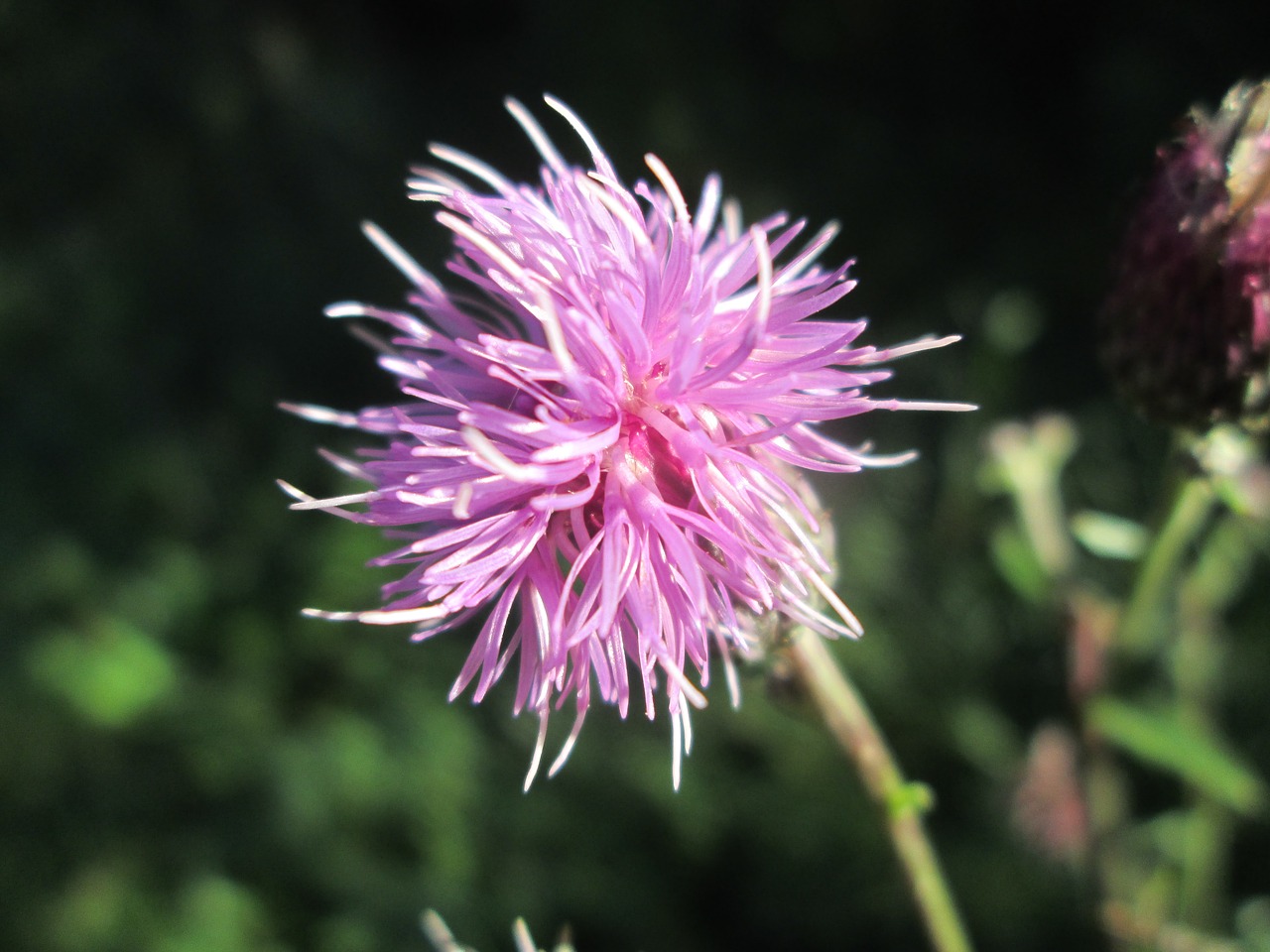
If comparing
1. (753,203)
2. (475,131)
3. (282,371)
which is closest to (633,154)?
(753,203)

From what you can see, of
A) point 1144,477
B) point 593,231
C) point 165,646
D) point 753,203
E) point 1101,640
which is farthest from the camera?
point 753,203

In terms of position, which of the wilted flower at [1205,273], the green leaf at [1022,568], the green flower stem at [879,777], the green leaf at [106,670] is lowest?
the green leaf at [106,670]

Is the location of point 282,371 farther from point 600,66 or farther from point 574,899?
point 574,899

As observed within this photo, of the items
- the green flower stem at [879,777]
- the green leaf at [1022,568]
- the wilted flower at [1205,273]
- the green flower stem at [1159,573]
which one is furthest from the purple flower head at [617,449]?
the green leaf at [1022,568]

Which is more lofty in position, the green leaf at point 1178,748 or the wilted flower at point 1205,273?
the wilted flower at point 1205,273

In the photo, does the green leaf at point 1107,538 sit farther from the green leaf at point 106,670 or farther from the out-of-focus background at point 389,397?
the green leaf at point 106,670

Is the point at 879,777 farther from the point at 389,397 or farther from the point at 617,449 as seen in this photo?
the point at 389,397

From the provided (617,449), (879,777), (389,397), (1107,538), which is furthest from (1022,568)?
(389,397)
